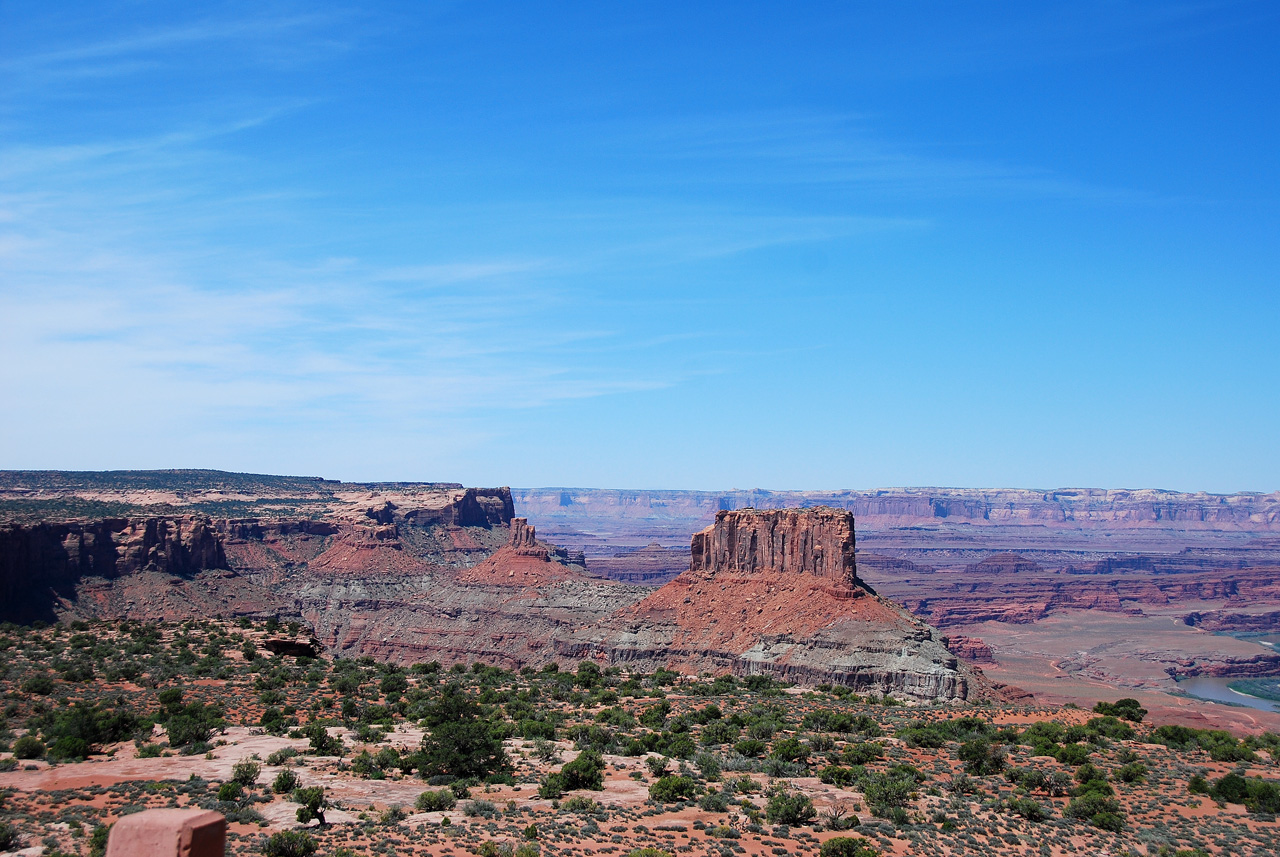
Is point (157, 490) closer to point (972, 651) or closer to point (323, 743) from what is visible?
point (972, 651)

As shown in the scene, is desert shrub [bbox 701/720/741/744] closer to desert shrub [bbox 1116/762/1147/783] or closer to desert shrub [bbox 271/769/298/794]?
desert shrub [bbox 1116/762/1147/783]

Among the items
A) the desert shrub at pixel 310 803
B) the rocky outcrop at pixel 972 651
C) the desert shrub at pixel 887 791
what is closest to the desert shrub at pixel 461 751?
the desert shrub at pixel 310 803

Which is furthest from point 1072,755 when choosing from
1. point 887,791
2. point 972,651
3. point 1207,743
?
point 972,651

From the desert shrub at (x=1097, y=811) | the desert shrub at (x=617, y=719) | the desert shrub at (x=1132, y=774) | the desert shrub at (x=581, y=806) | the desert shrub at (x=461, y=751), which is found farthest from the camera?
the desert shrub at (x=617, y=719)

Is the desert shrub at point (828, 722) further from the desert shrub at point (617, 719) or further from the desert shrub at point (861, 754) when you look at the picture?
the desert shrub at point (617, 719)

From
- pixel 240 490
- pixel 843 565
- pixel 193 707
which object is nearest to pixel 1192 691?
pixel 843 565

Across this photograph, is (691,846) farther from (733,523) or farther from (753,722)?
(733,523)
